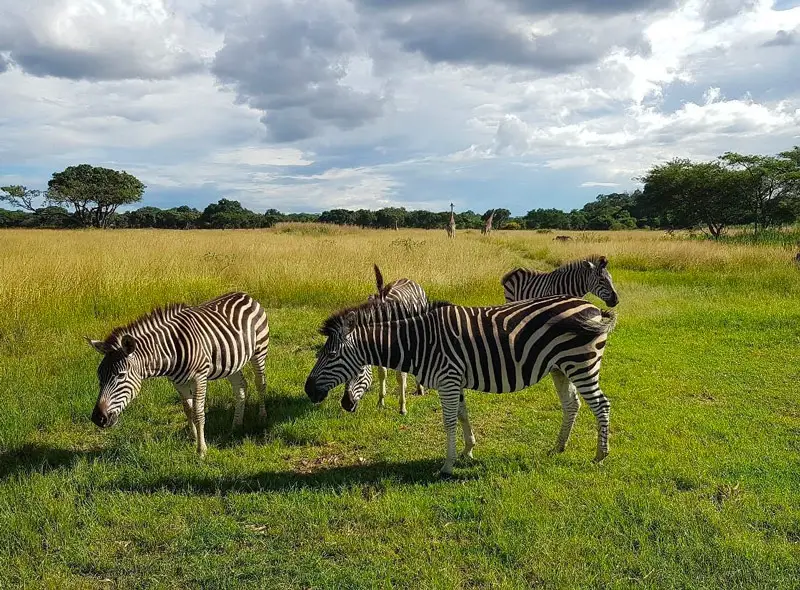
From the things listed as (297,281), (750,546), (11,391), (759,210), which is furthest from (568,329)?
(759,210)

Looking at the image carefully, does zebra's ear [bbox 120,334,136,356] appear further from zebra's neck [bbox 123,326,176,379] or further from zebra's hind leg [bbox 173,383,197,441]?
zebra's hind leg [bbox 173,383,197,441]

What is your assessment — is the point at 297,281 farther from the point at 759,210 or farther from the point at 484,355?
the point at 759,210

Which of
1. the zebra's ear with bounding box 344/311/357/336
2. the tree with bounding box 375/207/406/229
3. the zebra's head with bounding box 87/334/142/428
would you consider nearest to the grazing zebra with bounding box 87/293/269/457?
the zebra's head with bounding box 87/334/142/428

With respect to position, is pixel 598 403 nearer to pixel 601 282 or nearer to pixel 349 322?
pixel 349 322

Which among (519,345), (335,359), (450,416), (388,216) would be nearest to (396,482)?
(450,416)

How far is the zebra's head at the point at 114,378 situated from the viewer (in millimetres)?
4715

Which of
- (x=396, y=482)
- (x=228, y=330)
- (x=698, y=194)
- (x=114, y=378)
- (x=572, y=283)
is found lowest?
(x=396, y=482)

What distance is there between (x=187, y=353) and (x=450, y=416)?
2735mm

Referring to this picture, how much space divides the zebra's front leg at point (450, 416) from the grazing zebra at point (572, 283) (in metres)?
5.75

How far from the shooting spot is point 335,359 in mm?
5070

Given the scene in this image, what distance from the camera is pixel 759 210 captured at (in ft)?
92.6

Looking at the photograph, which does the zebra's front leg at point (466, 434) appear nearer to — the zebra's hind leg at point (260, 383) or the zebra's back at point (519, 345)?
the zebra's back at point (519, 345)

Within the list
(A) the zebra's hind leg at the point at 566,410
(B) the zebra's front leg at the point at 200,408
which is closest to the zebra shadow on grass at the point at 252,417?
(B) the zebra's front leg at the point at 200,408

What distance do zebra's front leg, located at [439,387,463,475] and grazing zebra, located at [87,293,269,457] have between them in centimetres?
247
